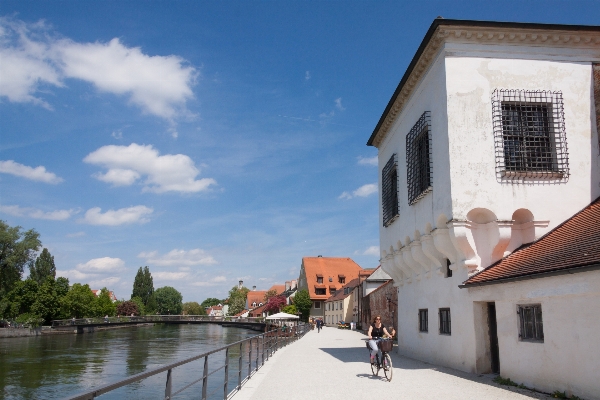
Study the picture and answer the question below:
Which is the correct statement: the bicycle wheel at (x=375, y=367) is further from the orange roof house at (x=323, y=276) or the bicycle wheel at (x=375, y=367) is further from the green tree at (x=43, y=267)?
the green tree at (x=43, y=267)

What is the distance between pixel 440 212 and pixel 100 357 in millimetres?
30395

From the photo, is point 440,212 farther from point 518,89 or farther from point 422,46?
point 422,46

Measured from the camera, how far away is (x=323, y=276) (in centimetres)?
8562

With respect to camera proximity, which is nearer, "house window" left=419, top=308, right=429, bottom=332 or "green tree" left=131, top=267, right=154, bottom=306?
"house window" left=419, top=308, right=429, bottom=332

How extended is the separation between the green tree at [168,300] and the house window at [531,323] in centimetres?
14480

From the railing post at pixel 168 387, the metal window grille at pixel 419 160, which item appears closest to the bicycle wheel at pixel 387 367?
the metal window grille at pixel 419 160

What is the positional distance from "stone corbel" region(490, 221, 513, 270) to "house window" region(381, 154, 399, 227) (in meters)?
6.65

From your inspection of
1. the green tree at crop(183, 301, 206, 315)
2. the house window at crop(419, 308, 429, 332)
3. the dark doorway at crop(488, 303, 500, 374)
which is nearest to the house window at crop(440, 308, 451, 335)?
the house window at crop(419, 308, 429, 332)

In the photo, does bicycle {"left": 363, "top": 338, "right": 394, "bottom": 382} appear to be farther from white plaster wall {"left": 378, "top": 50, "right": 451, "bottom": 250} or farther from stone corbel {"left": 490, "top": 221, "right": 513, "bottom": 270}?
white plaster wall {"left": 378, "top": 50, "right": 451, "bottom": 250}

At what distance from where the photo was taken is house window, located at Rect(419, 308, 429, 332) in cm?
1846

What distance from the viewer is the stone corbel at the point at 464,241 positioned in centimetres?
1454

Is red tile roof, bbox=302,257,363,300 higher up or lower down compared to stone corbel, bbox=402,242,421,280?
higher up

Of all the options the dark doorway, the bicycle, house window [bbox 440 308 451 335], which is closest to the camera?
the bicycle

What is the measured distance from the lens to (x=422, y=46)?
16.7 meters
